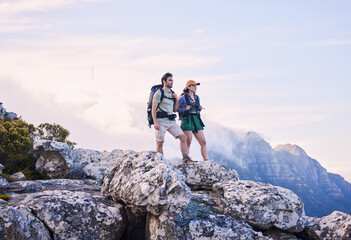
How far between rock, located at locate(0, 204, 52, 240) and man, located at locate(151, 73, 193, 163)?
558cm

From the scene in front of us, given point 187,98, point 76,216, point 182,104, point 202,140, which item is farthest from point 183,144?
point 76,216

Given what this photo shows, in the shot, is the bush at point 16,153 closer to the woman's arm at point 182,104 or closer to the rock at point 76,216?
the woman's arm at point 182,104

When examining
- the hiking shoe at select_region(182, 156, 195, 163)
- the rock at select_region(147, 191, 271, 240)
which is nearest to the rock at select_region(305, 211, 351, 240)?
the rock at select_region(147, 191, 271, 240)

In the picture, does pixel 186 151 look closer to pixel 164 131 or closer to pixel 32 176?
pixel 164 131

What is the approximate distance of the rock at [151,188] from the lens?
29.0 feet

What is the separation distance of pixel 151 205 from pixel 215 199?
3.14m

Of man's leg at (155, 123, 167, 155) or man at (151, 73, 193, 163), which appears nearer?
man at (151, 73, 193, 163)

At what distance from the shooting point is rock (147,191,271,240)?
8.94 m

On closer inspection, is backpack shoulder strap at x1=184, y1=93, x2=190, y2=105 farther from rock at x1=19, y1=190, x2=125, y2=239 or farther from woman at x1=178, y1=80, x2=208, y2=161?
rock at x1=19, y1=190, x2=125, y2=239

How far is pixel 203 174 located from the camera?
12781 mm

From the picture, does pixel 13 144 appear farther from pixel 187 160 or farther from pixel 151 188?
pixel 151 188

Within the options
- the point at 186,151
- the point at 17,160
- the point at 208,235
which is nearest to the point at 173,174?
the point at 208,235

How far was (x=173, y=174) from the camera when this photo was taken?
9.27 meters

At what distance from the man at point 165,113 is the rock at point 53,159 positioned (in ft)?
33.5
